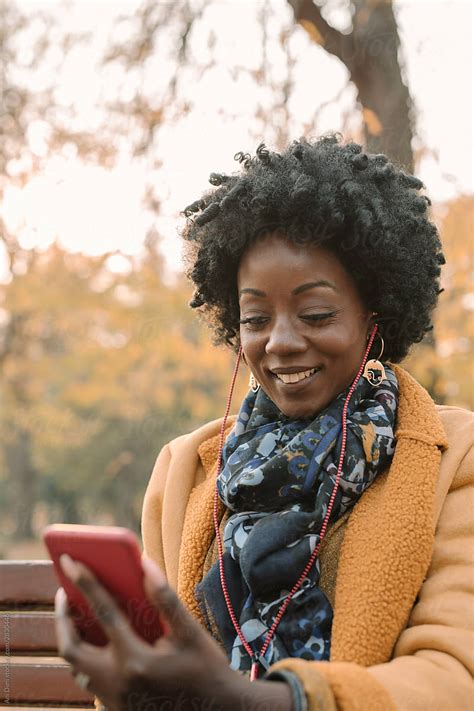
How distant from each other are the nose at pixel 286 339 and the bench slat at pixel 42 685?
1.31 m

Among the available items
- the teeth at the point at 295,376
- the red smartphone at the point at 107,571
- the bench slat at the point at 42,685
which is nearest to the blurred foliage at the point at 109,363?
the bench slat at the point at 42,685

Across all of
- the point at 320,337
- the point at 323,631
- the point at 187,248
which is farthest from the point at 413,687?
the point at 187,248

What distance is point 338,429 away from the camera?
215 cm

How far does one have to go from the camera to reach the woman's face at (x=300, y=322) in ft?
7.02

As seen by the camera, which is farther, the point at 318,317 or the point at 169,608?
the point at 318,317

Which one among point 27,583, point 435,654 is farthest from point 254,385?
point 27,583

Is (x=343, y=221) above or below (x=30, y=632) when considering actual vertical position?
above

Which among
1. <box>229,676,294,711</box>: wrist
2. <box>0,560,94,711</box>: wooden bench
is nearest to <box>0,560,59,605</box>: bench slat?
<box>0,560,94,711</box>: wooden bench

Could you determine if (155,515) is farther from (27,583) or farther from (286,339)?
(286,339)

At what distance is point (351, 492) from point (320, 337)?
40 cm

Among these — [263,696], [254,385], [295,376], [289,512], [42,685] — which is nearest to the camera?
[263,696]

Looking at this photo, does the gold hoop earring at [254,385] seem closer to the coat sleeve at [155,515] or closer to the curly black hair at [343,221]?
the curly black hair at [343,221]

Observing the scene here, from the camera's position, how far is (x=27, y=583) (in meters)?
2.75

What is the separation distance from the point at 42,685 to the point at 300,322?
4.94ft
